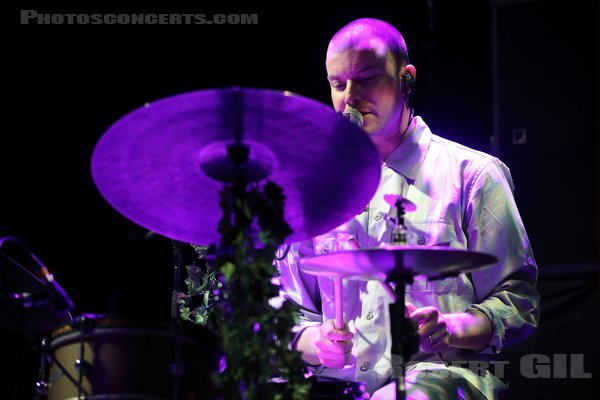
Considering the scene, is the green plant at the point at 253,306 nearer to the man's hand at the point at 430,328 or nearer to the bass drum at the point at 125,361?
the bass drum at the point at 125,361

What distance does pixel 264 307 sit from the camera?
5.92 feet

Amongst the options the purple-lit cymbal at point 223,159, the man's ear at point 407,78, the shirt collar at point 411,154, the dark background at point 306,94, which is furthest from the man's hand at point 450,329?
the dark background at point 306,94

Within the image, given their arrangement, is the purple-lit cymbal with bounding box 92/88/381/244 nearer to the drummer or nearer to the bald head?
the drummer

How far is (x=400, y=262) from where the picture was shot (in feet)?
6.13

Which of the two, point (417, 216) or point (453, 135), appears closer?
point (417, 216)

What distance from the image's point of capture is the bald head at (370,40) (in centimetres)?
271

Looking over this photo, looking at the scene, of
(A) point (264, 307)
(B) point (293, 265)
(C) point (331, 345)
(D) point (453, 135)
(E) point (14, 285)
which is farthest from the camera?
(D) point (453, 135)

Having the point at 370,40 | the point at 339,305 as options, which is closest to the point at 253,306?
the point at 339,305

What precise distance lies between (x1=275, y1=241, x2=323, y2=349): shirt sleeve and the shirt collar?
39cm

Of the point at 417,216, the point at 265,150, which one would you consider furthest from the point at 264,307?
the point at 417,216

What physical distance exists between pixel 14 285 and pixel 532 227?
3006 millimetres

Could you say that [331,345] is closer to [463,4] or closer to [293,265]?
[293,265]

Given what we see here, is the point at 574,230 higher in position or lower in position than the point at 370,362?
higher

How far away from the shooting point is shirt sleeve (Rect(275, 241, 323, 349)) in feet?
9.03
